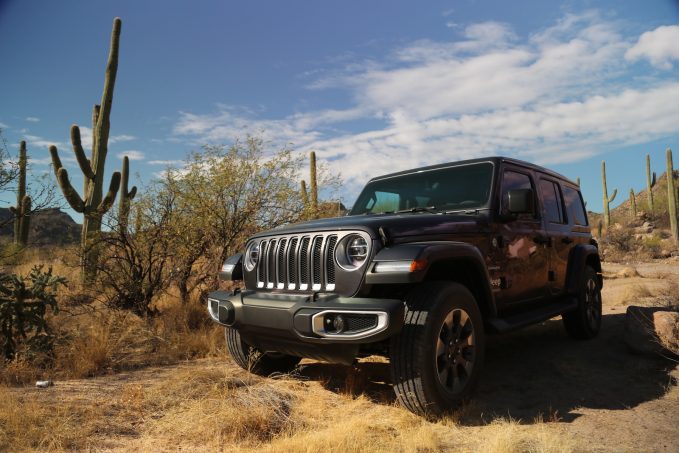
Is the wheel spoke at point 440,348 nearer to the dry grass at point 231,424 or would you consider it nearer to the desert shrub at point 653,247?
the dry grass at point 231,424

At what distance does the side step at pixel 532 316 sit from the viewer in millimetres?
3867

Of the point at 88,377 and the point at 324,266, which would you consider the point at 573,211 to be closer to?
the point at 324,266

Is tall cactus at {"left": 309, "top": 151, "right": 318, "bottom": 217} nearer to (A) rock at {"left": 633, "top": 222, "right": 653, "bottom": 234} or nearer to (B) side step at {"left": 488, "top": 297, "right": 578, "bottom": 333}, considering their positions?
(B) side step at {"left": 488, "top": 297, "right": 578, "bottom": 333}

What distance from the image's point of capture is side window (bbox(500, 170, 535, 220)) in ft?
14.4

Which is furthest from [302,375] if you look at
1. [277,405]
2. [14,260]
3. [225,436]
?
[14,260]

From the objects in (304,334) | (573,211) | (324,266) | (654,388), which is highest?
(573,211)

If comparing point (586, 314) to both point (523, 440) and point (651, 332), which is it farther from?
point (523, 440)

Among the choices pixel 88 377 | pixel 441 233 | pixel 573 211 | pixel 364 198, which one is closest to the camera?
pixel 441 233

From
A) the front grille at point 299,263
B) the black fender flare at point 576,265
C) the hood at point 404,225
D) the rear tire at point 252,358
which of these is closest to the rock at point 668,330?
the black fender flare at point 576,265

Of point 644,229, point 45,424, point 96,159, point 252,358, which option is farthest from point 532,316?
point 644,229

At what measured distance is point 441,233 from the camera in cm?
364

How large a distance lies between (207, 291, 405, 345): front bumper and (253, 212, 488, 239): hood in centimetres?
51

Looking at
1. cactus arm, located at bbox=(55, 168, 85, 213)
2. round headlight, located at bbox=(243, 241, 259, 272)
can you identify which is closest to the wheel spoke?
round headlight, located at bbox=(243, 241, 259, 272)

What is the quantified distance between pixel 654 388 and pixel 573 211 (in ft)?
8.75
